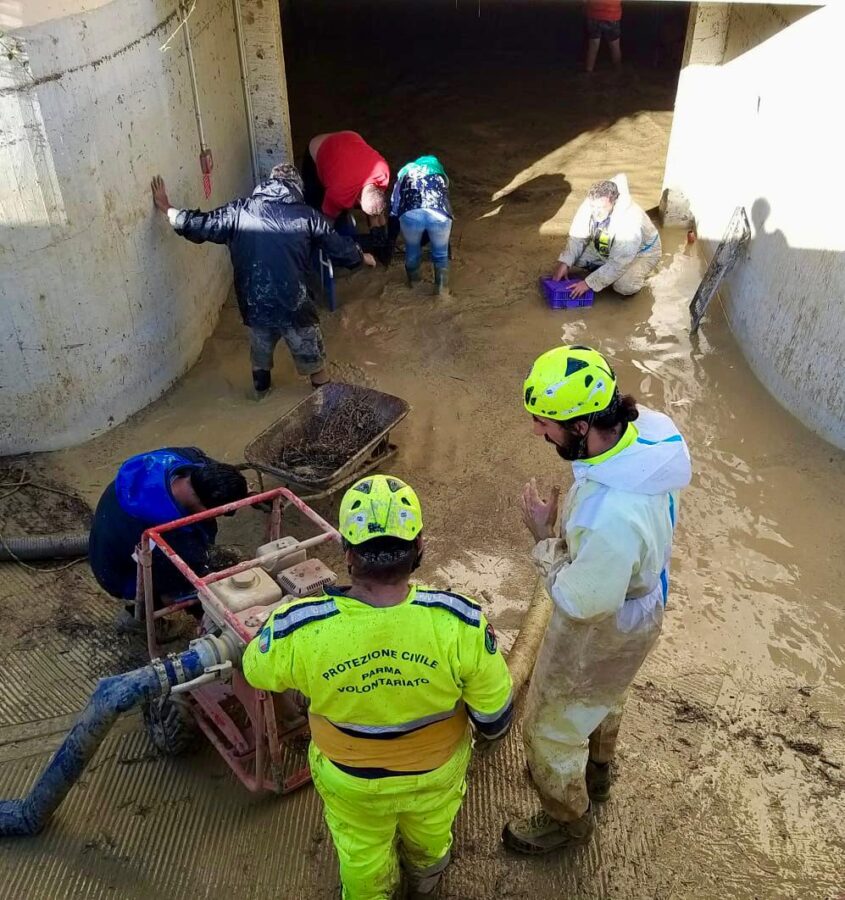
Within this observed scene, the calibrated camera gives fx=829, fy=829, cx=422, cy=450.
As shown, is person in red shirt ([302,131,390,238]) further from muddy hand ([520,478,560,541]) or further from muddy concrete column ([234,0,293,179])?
muddy hand ([520,478,560,541])

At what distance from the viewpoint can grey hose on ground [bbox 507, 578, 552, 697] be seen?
13.2 ft

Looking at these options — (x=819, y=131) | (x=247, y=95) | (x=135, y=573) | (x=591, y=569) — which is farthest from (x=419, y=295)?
(x=591, y=569)

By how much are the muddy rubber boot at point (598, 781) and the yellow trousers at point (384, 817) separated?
38.4 inches

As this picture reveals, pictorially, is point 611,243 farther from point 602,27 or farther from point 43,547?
point 602,27

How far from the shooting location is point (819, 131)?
598cm

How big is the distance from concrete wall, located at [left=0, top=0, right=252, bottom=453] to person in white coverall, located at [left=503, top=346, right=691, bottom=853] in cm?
375

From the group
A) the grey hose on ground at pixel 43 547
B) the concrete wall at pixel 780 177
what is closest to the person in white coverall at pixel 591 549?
the grey hose on ground at pixel 43 547

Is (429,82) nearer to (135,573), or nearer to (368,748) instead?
(135,573)

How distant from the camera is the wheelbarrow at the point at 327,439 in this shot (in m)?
5.22

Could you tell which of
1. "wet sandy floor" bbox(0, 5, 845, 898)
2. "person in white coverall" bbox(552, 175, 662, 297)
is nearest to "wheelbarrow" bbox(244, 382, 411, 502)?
"wet sandy floor" bbox(0, 5, 845, 898)

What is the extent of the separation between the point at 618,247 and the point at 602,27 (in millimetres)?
6387

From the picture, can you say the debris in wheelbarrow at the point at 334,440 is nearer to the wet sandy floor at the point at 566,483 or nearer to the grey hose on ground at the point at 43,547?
the wet sandy floor at the point at 566,483

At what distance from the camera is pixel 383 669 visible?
2443 mm

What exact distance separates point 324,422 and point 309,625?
3557 millimetres
